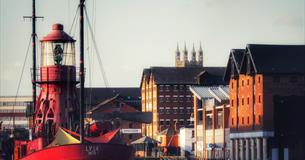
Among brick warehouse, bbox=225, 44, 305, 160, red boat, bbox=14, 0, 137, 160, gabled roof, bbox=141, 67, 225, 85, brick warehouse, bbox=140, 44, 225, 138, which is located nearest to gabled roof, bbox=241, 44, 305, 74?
brick warehouse, bbox=225, 44, 305, 160

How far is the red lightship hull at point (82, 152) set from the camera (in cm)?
8069

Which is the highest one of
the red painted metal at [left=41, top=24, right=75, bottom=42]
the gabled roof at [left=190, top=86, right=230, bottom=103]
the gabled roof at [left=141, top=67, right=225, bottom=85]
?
the red painted metal at [left=41, top=24, right=75, bottom=42]

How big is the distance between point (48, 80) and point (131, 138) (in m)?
99.6

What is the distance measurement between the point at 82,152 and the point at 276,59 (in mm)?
40215

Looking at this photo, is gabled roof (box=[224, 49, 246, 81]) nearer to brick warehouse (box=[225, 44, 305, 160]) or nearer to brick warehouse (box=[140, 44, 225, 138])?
brick warehouse (box=[225, 44, 305, 160])

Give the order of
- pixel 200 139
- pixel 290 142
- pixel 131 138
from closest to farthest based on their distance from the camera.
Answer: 1. pixel 290 142
2. pixel 200 139
3. pixel 131 138

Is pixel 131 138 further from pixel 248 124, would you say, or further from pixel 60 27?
pixel 60 27

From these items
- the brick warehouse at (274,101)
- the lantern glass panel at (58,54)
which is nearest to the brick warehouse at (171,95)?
the brick warehouse at (274,101)

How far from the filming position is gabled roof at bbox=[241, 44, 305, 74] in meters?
116

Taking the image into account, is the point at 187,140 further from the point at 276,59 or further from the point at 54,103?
the point at 54,103

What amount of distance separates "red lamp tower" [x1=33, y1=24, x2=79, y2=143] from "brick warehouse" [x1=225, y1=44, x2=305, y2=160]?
88.2 ft

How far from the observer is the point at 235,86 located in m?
128

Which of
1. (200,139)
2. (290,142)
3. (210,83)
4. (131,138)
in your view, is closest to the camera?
(290,142)

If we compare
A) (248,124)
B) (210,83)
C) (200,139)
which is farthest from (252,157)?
(210,83)
